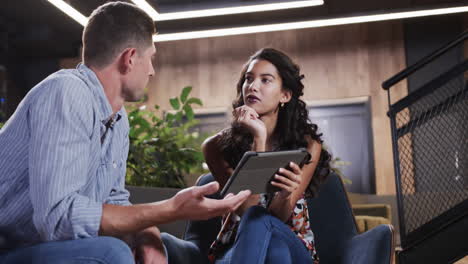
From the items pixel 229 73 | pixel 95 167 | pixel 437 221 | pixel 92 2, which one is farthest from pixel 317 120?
pixel 95 167

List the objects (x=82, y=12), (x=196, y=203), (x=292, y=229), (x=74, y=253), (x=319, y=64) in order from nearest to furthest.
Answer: (x=74, y=253) → (x=196, y=203) → (x=292, y=229) → (x=82, y=12) → (x=319, y=64)

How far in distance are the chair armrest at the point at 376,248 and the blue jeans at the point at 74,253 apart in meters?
0.96

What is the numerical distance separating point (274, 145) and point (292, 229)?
0.41m

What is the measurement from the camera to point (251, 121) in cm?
202

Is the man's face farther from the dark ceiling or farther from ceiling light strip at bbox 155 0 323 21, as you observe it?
ceiling light strip at bbox 155 0 323 21

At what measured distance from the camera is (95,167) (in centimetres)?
115

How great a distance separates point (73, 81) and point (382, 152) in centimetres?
690

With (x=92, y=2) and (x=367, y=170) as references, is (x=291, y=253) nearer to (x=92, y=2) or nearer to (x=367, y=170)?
(x=92, y=2)

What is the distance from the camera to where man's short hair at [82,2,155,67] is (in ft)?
4.09

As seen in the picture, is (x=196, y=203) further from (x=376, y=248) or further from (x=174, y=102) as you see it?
(x=174, y=102)

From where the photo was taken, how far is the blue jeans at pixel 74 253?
3.08 feet

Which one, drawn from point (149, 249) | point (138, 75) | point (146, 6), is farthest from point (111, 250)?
point (146, 6)

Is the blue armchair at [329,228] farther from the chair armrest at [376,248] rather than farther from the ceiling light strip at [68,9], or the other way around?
the ceiling light strip at [68,9]

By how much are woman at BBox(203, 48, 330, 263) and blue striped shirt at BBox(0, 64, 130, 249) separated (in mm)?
719
